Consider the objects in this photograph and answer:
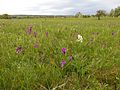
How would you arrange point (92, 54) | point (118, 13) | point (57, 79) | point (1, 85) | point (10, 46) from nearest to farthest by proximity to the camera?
1. point (1, 85)
2. point (57, 79)
3. point (92, 54)
4. point (10, 46)
5. point (118, 13)

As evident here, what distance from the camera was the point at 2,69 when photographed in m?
3.10

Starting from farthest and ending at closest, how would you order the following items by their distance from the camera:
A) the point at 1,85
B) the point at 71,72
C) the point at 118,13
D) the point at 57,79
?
the point at 118,13 → the point at 71,72 → the point at 57,79 → the point at 1,85

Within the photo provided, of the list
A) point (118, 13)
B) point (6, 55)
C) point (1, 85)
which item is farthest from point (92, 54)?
point (118, 13)

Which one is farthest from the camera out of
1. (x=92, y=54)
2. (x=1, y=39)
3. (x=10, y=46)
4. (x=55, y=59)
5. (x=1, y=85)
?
(x=1, y=39)

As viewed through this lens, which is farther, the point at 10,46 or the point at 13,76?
the point at 10,46

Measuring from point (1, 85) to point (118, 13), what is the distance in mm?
86516

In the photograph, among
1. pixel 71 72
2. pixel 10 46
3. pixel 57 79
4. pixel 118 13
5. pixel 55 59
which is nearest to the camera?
pixel 57 79

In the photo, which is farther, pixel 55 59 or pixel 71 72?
pixel 55 59

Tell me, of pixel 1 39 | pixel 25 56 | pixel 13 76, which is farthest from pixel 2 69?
pixel 1 39

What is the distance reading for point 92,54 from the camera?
4082 mm

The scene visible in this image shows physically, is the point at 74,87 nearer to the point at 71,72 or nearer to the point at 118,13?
the point at 71,72

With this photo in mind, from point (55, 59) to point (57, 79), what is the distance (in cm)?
72

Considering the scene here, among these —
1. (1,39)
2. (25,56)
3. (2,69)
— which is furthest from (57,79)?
(1,39)

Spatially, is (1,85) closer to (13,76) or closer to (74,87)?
(13,76)
